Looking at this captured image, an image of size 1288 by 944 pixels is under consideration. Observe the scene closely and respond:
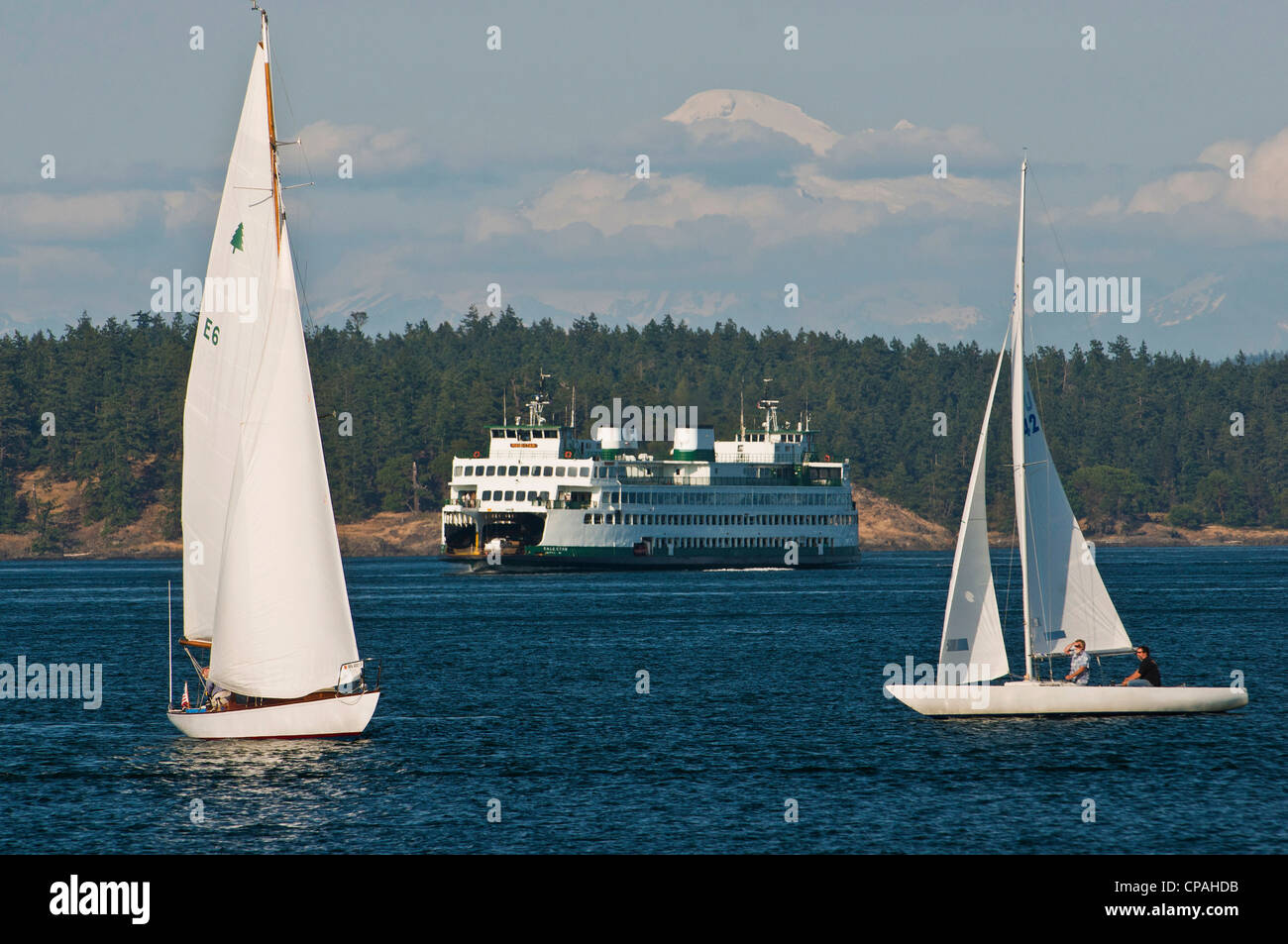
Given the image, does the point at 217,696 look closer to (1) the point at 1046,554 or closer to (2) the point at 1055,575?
(1) the point at 1046,554

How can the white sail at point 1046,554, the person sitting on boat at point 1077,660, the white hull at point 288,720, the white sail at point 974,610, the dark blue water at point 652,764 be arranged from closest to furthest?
the dark blue water at point 652,764 → the white hull at point 288,720 → the white sail at point 974,610 → the white sail at point 1046,554 → the person sitting on boat at point 1077,660

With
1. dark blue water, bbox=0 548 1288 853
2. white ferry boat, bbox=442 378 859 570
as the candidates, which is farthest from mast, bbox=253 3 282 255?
white ferry boat, bbox=442 378 859 570

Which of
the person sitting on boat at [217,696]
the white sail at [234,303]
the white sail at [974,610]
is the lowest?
the person sitting on boat at [217,696]

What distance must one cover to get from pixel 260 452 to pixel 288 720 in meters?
5.61

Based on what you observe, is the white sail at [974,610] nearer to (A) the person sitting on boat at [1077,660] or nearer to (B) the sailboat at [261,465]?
(A) the person sitting on boat at [1077,660]

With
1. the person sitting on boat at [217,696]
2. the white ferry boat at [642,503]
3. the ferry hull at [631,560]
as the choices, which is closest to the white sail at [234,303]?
the person sitting on boat at [217,696]

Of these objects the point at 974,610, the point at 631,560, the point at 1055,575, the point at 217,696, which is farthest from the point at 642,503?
Result: the point at 217,696

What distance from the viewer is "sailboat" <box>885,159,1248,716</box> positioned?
3853 cm

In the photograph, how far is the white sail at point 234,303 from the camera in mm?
33781

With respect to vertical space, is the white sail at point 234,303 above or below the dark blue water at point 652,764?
above

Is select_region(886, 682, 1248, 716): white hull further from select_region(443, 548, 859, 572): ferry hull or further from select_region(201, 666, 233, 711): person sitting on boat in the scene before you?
select_region(443, 548, 859, 572): ferry hull

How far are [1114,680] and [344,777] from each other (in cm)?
2842

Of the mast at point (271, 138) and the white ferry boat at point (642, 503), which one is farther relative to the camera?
the white ferry boat at point (642, 503)

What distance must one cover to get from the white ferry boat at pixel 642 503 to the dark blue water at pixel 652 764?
185 ft
